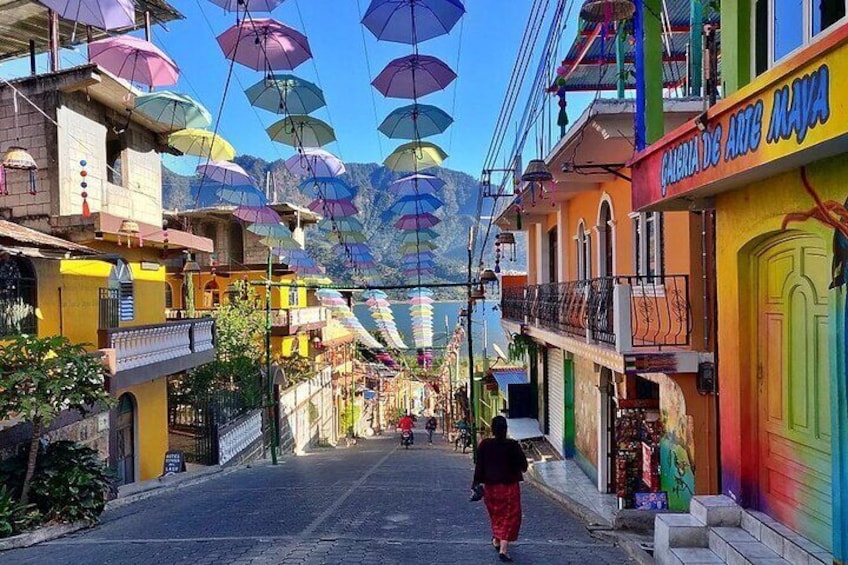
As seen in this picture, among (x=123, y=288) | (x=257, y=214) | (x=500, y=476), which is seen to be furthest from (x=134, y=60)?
(x=500, y=476)

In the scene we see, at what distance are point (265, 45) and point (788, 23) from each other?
8827mm

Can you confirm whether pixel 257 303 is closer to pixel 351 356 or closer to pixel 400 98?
pixel 351 356

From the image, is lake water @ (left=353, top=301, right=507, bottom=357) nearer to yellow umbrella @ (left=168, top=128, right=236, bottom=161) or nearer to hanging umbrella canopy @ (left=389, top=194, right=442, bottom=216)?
hanging umbrella canopy @ (left=389, top=194, right=442, bottom=216)

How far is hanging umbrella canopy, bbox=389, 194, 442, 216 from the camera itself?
18.8m

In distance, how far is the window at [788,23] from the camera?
4750mm

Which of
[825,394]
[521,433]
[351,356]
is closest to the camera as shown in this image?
[825,394]

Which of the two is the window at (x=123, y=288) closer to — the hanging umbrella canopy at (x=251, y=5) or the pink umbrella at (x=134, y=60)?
the pink umbrella at (x=134, y=60)

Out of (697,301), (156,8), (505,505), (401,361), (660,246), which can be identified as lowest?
(401,361)

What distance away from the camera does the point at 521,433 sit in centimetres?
1700

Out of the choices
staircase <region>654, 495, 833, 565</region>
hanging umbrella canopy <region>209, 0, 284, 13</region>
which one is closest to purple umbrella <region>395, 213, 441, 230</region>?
hanging umbrella canopy <region>209, 0, 284, 13</region>

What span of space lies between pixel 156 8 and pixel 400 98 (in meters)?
6.82

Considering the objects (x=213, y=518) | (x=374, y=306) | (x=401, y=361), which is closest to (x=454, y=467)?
(x=213, y=518)

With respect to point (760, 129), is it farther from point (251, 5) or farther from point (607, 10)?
point (251, 5)

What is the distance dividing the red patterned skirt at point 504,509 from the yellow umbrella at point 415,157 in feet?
36.9
